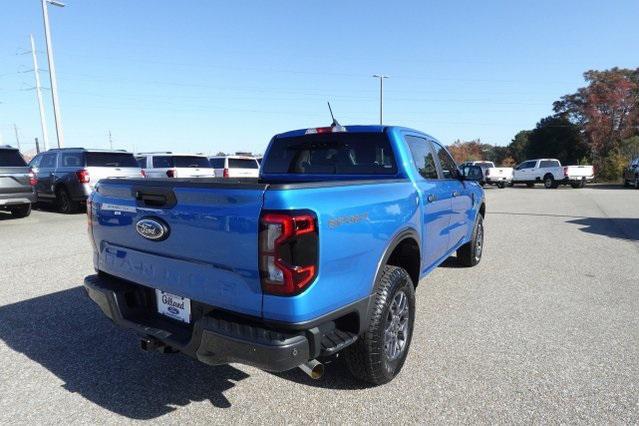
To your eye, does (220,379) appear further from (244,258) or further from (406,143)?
(406,143)

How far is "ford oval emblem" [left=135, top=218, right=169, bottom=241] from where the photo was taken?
2641mm

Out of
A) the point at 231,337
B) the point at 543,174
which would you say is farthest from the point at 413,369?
the point at 543,174

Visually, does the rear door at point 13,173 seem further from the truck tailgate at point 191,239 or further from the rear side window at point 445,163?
the rear side window at point 445,163

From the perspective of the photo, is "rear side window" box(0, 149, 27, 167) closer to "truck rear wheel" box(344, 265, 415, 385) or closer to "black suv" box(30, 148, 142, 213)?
"black suv" box(30, 148, 142, 213)

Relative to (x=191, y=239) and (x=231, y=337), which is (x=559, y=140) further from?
(x=231, y=337)

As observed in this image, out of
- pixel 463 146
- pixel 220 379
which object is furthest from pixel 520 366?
pixel 463 146

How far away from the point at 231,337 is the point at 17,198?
10.9 metres

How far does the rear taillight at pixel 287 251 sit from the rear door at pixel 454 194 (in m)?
2.52

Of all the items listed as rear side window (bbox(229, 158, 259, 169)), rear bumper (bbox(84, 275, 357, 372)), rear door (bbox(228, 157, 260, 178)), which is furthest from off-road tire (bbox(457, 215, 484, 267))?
rear side window (bbox(229, 158, 259, 169))

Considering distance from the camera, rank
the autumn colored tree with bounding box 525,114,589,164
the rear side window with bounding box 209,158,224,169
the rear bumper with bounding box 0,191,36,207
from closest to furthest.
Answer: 1. the rear bumper with bounding box 0,191,36,207
2. the rear side window with bounding box 209,158,224,169
3. the autumn colored tree with bounding box 525,114,589,164

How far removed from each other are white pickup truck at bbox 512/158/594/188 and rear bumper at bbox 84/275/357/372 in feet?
97.6

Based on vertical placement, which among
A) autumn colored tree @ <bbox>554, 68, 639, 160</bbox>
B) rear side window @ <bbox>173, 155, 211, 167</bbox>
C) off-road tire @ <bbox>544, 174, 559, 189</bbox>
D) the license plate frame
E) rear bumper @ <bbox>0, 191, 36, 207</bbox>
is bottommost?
off-road tire @ <bbox>544, 174, 559, 189</bbox>

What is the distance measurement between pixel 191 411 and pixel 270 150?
2.68 m

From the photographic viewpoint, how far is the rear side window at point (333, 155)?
13.1ft
